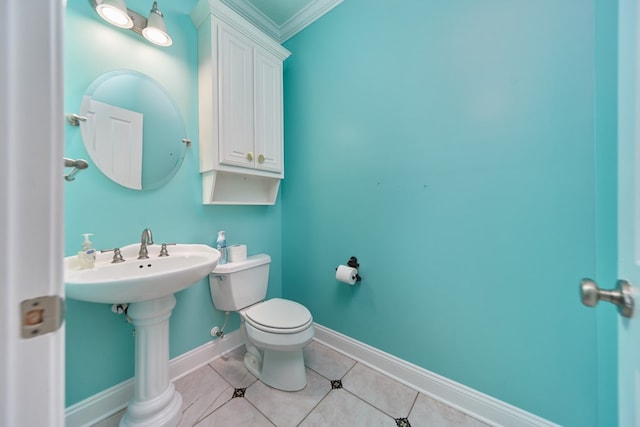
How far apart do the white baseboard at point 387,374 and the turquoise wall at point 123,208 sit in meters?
0.06

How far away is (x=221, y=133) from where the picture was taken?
134cm

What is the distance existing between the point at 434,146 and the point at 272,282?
1543mm

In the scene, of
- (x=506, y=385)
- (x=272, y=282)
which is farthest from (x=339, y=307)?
(x=506, y=385)

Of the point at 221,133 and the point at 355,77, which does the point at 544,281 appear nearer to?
the point at 355,77

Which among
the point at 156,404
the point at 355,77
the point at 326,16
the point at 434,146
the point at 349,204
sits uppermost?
the point at 326,16

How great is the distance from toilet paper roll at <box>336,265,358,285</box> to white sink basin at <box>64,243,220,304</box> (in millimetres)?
759

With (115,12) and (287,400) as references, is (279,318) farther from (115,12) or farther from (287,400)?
(115,12)

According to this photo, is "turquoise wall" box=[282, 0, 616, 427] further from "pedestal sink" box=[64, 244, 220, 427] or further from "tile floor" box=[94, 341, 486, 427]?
"pedestal sink" box=[64, 244, 220, 427]

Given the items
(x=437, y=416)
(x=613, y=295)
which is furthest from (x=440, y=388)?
(x=613, y=295)

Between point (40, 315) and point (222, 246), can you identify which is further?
point (222, 246)

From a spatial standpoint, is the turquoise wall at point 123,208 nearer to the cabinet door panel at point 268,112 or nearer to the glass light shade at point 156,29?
the glass light shade at point 156,29

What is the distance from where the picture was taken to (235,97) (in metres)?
1.41

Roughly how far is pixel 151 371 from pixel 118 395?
1.04 feet
